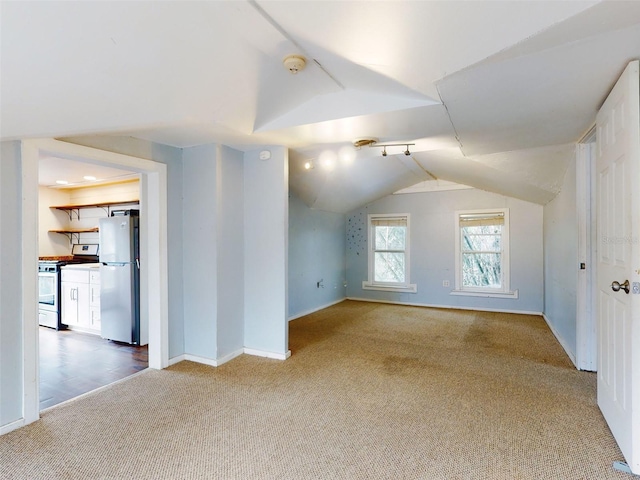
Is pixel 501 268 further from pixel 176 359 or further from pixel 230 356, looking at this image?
pixel 176 359

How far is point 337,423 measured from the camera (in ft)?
7.01

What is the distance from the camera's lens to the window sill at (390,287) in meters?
6.06

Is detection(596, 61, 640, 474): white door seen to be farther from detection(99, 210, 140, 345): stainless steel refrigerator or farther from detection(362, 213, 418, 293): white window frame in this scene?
detection(99, 210, 140, 345): stainless steel refrigerator

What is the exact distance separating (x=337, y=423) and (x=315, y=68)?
226 cm

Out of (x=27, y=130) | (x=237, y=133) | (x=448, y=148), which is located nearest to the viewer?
(x=27, y=130)

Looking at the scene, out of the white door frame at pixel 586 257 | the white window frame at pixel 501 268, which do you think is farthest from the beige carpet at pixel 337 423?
the white window frame at pixel 501 268

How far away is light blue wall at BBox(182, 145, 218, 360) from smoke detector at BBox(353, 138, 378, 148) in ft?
4.29

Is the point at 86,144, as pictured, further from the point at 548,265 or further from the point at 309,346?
the point at 548,265

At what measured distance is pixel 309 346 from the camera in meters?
3.71

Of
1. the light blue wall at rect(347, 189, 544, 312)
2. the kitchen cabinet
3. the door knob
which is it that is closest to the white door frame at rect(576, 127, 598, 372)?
the door knob

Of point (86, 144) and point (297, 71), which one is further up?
point (297, 71)

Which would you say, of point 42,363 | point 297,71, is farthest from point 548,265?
point 42,363

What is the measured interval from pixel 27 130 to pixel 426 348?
3.79 meters

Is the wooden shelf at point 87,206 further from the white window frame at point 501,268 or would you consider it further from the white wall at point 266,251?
the white window frame at point 501,268
